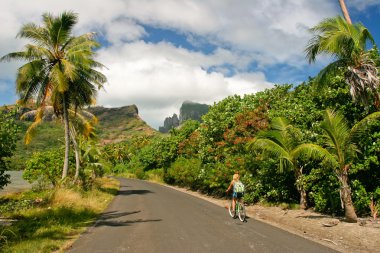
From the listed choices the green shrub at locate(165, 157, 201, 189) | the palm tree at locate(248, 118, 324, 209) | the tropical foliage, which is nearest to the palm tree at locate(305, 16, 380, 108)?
the palm tree at locate(248, 118, 324, 209)

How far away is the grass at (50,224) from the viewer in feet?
28.5

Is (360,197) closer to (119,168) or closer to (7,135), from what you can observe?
(7,135)

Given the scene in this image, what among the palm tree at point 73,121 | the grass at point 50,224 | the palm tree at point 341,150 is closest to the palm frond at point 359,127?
the palm tree at point 341,150

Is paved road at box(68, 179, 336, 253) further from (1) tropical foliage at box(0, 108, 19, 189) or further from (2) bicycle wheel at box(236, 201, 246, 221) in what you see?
(1) tropical foliage at box(0, 108, 19, 189)

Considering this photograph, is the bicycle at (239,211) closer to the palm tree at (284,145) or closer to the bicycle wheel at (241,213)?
the bicycle wheel at (241,213)

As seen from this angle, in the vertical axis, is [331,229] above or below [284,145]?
below

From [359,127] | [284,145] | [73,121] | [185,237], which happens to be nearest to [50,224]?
[185,237]

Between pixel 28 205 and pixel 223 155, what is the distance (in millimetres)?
14454

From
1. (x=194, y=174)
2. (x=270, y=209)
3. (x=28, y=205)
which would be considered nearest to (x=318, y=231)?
(x=270, y=209)

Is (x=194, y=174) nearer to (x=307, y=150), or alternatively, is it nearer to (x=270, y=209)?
(x=270, y=209)

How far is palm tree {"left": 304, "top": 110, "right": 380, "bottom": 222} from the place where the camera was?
12383 mm

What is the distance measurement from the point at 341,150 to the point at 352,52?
12.2 ft

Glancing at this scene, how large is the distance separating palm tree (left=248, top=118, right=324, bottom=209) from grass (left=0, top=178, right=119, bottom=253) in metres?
8.32

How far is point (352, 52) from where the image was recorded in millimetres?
12953
